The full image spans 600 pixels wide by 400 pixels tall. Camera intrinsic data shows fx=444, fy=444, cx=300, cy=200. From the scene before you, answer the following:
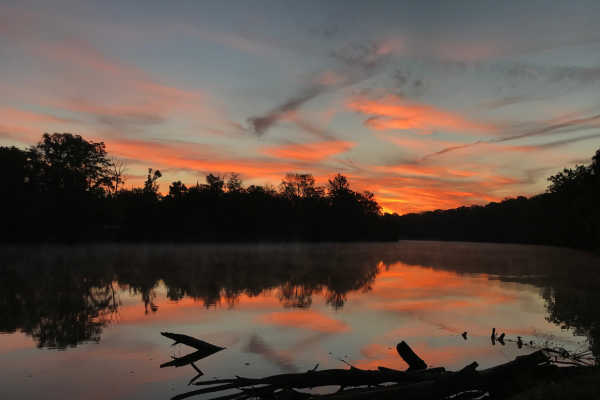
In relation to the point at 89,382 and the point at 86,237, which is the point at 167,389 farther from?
the point at 86,237

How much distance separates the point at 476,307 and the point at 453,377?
9.92 m

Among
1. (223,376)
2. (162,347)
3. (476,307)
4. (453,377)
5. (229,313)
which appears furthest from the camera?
(476,307)

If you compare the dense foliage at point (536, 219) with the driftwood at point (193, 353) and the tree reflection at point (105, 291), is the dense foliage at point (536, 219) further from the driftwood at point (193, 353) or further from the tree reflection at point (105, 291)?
the driftwood at point (193, 353)

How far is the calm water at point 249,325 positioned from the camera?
303 inches

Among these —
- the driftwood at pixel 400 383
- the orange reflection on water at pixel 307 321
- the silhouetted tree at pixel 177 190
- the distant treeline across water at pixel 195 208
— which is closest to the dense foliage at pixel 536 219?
the distant treeline across water at pixel 195 208

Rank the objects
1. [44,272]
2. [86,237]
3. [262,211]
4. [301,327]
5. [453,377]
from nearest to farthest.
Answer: [453,377], [301,327], [44,272], [86,237], [262,211]

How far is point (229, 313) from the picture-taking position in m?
13.2

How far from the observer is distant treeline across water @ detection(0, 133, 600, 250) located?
2208 inches

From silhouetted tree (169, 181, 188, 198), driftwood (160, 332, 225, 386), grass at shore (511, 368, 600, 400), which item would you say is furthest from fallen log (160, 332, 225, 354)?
silhouetted tree (169, 181, 188, 198)

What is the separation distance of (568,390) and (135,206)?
231 ft

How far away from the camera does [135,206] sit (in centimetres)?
6962

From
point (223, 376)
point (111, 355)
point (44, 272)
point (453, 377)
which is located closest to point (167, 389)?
point (223, 376)

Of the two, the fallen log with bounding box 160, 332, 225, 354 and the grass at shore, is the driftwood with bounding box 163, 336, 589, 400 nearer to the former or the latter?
the grass at shore

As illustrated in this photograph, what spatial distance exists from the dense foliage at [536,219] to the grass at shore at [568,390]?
37.0 m
